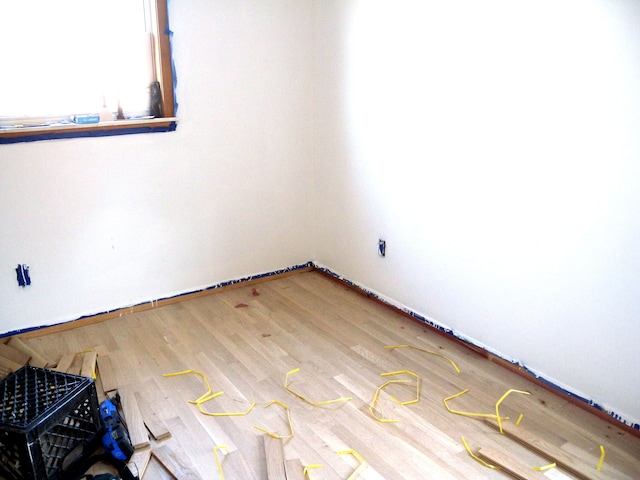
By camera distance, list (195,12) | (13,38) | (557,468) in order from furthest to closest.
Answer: (195,12) < (13,38) < (557,468)

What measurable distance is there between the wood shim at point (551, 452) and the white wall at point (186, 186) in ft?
6.55

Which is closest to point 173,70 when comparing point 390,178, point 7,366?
point 390,178

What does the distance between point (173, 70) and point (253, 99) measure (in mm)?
528

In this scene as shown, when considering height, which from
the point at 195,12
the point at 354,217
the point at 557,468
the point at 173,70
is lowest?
the point at 557,468

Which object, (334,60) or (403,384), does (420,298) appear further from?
(334,60)

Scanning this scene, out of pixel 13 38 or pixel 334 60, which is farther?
pixel 334 60

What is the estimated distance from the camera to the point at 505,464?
2098 millimetres

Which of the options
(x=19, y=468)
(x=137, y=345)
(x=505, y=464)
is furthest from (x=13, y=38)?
(x=505, y=464)

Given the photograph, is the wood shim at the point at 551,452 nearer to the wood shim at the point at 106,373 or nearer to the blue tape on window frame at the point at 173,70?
the wood shim at the point at 106,373

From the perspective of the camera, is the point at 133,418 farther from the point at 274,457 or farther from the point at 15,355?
the point at 15,355

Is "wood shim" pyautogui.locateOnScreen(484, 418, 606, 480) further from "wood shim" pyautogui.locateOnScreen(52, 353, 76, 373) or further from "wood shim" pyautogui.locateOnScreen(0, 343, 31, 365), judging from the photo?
"wood shim" pyautogui.locateOnScreen(0, 343, 31, 365)

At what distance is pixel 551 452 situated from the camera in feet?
7.11

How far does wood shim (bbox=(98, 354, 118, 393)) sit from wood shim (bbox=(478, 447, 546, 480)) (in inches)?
64.3

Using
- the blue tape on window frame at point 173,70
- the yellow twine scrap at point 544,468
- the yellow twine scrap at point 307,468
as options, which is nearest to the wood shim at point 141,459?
the yellow twine scrap at point 307,468
